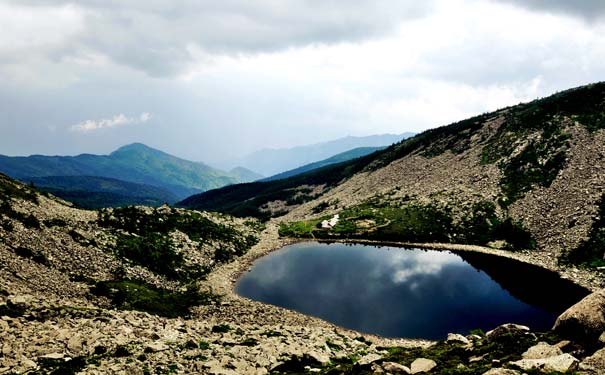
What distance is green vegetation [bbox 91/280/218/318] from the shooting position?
44.3 meters

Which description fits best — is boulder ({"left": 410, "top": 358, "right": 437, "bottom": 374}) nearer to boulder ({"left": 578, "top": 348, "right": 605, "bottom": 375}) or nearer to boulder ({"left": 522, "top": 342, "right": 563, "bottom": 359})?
boulder ({"left": 522, "top": 342, "right": 563, "bottom": 359})

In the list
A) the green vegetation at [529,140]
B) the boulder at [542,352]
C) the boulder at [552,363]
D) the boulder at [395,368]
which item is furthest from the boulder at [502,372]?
the green vegetation at [529,140]

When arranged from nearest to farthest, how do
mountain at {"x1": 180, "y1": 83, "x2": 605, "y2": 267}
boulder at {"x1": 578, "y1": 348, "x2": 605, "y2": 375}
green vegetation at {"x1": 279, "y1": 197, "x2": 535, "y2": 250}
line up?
1. boulder at {"x1": 578, "y1": 348, "x2": 605, "y2": 375}
2. mountain at {"x1": 180, "y1": 83, "x2": 605, "y2": 267}
3. green vegetation at {"x1": 279, "y1": 197, "x2": 535, "y2": 250}

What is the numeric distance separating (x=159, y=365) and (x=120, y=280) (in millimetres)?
27056

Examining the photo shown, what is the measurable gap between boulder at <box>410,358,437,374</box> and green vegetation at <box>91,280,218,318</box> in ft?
97.3

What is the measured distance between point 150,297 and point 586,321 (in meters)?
43.1

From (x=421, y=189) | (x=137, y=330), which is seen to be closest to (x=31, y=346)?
(x=137, y=330)

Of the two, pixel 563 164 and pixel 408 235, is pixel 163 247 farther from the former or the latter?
pixel 563 164

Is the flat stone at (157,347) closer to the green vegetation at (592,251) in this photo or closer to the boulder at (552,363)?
the boulder at (552,363)

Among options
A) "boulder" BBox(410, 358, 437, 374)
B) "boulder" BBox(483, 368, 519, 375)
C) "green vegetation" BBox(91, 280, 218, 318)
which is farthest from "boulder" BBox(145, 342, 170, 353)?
"boulder" BBox(483, 368, 519, 375)

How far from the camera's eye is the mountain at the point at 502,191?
77125 millimetres

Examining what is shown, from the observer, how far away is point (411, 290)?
6150 cm

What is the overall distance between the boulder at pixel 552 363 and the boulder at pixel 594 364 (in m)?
0.33

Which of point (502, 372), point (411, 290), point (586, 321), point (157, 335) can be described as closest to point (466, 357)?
point (502, 372)
